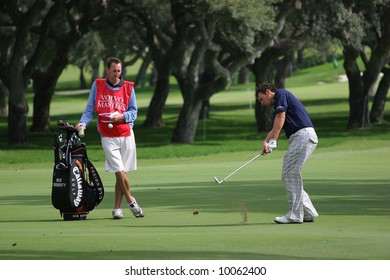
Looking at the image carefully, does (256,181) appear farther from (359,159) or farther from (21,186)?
(359,159)

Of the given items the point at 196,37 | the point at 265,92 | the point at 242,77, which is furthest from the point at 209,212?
the point at 242,77

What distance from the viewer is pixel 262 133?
185 ft

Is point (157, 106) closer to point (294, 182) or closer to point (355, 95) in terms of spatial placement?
point (355, 95)

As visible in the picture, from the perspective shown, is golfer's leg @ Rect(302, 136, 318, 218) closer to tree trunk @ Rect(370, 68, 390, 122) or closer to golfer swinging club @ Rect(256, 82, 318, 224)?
golfer swinging club @ Rect(256, 82, 318, 224)

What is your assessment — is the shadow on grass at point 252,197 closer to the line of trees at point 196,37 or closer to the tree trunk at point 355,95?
the line of trees at point 196,37

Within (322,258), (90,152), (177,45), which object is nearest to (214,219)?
(322,258)

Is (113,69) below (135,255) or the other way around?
the other way around

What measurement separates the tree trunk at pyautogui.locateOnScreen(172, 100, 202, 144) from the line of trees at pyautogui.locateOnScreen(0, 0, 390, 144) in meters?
0.04

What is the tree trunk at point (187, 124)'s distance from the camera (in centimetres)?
5062

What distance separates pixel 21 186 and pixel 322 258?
46.1 ft

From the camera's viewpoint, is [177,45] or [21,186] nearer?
[21,186]

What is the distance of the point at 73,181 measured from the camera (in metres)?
16.9

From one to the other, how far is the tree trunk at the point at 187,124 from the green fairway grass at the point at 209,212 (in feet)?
20.1

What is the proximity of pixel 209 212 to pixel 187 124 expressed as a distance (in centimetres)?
3264
